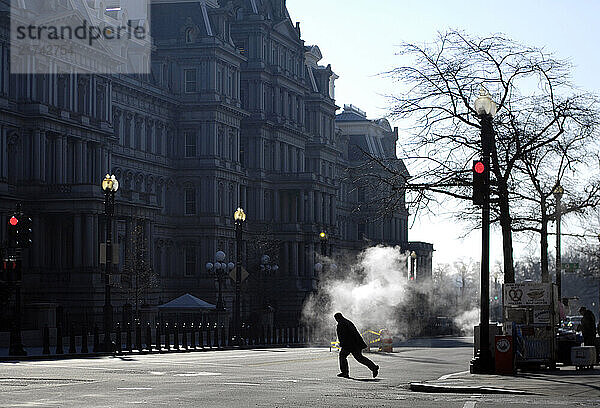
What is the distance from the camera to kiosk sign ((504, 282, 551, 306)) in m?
32.6

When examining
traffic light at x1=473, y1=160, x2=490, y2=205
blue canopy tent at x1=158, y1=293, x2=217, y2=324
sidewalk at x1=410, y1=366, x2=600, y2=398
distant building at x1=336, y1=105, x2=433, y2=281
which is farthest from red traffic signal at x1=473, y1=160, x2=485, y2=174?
distant building at x1=336, y1=105, x2=433, y2=281

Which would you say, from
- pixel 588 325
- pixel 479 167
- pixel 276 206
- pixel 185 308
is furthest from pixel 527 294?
pixel 276 206

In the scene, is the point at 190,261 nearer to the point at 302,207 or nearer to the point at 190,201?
the point at 190,201

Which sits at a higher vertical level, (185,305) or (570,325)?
(185,305)

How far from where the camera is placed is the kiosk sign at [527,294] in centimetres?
3256

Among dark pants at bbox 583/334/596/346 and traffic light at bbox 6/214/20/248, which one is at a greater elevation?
traffic light at bbox 6/214/20/248

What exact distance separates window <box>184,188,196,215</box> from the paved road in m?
61.3

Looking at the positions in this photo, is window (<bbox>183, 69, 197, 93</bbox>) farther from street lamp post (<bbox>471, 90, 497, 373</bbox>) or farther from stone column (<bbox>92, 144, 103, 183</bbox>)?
street lamp post (<bbox>471, 90, 497, 373</bbox>)

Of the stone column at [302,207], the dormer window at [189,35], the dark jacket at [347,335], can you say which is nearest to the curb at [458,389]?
the dark jacket at [347,335]

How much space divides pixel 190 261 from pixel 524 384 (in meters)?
73.2

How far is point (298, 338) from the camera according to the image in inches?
2756

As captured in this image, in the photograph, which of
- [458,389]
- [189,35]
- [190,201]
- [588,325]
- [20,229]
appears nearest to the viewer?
[458,389]

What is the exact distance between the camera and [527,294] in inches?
1289

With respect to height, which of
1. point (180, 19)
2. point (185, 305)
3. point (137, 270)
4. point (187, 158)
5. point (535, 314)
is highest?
point (180, 19)
